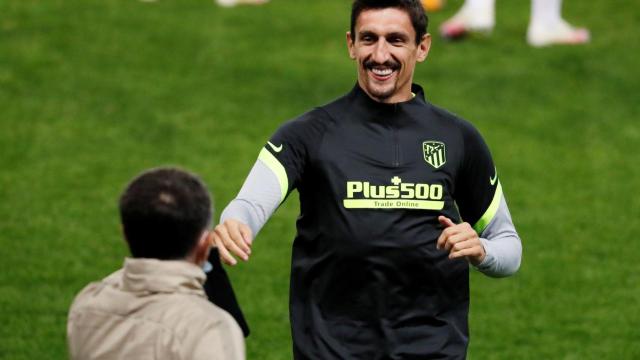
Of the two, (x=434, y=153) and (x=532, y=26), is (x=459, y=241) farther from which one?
(x=532, y=26)

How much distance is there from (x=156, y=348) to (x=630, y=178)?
8130 mm

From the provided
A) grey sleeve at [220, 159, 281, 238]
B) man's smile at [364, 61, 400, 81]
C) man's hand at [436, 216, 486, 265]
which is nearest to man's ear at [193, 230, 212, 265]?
grey sleeve at [220, 159, 281, 238]

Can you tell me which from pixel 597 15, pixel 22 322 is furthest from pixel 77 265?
pixel 597 15

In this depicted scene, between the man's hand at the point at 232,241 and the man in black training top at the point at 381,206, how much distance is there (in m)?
0.24

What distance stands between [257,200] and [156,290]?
1168 mm

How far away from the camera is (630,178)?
1146 centimetres

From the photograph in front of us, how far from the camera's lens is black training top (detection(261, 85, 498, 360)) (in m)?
5.09

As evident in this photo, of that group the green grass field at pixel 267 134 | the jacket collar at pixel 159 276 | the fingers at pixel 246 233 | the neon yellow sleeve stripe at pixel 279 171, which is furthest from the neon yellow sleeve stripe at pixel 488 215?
the green grass field at pixel 267 134

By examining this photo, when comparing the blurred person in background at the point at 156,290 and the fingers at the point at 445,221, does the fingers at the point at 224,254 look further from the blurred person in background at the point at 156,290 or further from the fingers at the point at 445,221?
the fingers at the point at 445,221

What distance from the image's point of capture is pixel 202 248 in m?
4.00

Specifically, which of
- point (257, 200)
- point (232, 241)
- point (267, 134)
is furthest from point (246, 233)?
point (267, 134)

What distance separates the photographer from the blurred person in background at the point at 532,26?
46.9ft

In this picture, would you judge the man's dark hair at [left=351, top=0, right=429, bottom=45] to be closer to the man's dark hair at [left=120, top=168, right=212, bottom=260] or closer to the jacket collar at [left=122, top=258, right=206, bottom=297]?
the man's dark hair at [left=120, top=168, right=212, bottom=260]

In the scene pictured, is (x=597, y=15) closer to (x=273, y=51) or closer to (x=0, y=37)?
(x=273, y=51)
